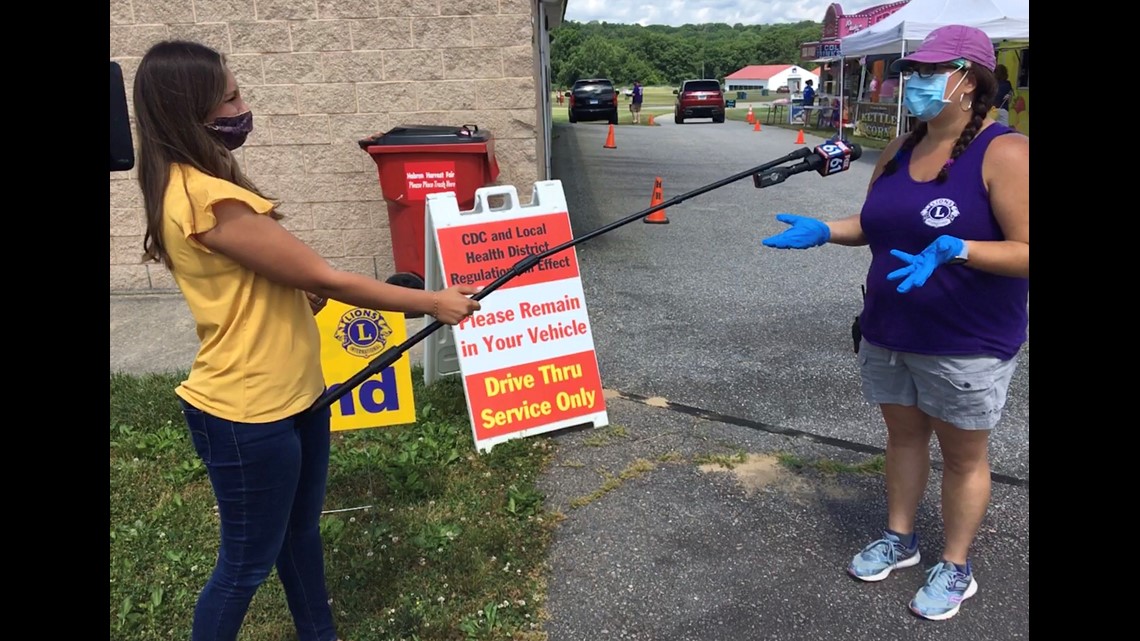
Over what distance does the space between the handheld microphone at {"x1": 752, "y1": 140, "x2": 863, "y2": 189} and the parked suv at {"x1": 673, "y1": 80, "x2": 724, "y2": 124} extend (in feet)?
92.8

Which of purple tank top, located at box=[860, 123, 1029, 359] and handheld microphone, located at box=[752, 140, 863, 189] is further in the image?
handheld microphone, located at box=[752, 140, 863, 189]

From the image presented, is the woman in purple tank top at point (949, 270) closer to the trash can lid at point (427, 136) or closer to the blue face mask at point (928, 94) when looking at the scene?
the blue face mask at point (928, 94)

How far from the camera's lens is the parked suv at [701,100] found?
29562mm

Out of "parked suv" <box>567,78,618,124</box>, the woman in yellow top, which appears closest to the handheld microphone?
the woman in yellow top

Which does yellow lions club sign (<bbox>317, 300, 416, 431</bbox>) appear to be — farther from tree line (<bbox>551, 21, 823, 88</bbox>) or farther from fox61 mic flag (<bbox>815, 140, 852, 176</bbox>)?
tree line (<bbox>551, 21, 823, 88</bbox>)

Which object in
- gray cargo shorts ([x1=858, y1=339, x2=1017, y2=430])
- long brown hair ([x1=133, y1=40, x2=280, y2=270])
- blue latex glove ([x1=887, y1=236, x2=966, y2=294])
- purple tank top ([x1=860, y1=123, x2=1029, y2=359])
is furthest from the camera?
gray cargo shorts ([x1=858, y1=339, x2=1017, y2=430])

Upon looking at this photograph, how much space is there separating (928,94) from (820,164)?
37cm

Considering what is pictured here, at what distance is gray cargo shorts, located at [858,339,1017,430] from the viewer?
2.51 m

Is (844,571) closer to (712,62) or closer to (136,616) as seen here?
(136,616)

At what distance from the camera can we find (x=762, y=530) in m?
3.32

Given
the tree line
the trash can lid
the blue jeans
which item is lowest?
the blue jeans

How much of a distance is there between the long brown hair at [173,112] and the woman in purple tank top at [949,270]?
1820 millimetres
